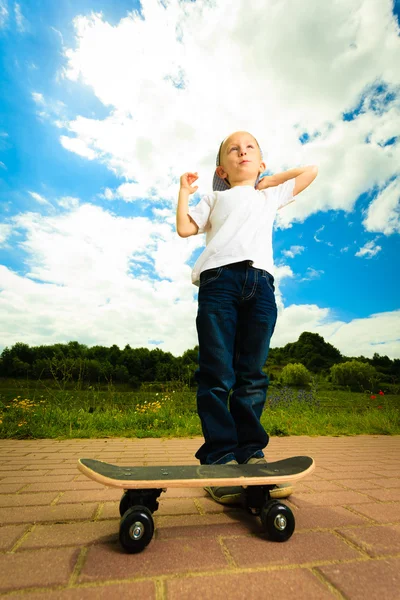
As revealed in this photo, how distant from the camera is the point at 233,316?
1.88 meters

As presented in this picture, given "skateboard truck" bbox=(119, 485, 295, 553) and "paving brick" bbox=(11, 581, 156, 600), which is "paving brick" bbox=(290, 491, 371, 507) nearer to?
"skateboard truck" bbox=(119, 485, 295, 553)

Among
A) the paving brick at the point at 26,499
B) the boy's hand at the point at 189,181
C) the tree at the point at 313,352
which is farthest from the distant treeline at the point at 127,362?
the boy's hand at the point at 189,181

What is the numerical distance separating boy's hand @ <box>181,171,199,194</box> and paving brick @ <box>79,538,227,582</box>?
67.5 inches

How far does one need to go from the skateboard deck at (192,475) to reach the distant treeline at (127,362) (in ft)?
12.1

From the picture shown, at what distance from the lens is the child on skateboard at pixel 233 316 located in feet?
5.77

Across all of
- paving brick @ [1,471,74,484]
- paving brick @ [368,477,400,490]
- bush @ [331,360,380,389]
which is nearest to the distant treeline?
bush @ [331,360,380,389]

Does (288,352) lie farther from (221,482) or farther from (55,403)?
(221,482)

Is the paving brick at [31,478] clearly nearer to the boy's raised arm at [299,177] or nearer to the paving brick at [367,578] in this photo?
the paving brick at [367,578]

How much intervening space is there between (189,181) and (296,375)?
→ 72.8 ft

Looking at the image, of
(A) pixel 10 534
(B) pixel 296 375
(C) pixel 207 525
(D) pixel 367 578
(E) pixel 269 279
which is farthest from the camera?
(B) pixel 296 375

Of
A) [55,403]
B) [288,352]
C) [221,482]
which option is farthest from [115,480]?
[288,352]

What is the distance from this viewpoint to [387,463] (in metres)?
2.81

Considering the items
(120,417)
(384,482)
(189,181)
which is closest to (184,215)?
(189,181)

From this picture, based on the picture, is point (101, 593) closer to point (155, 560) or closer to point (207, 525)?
point (155, 560)
